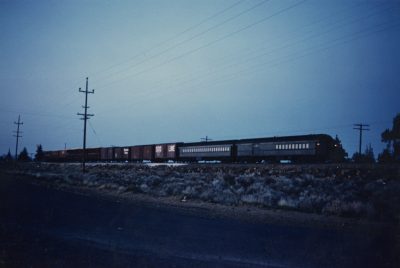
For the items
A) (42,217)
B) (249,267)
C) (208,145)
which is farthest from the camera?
(208,145)

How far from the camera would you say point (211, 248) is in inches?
372

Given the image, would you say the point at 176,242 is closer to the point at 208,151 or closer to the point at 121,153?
the point at 208,151

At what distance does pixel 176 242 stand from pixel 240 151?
142 feet

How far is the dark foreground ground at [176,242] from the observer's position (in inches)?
322

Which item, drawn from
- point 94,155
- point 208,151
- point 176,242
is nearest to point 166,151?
point 208,151

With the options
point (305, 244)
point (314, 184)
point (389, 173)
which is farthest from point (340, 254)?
point (389, 173)

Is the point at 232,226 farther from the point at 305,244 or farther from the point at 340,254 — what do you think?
the point at 340,254

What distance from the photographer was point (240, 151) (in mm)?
52938

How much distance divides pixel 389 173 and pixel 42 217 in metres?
22.0

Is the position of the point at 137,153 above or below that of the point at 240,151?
below

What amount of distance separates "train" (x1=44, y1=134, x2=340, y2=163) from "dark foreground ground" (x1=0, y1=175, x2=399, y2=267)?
31449 mm

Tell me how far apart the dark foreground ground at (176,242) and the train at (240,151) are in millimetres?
31449

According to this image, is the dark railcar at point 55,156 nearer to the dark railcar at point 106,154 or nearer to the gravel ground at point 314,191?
the dark railcar at point 106,154

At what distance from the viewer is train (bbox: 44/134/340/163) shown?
144 ft
